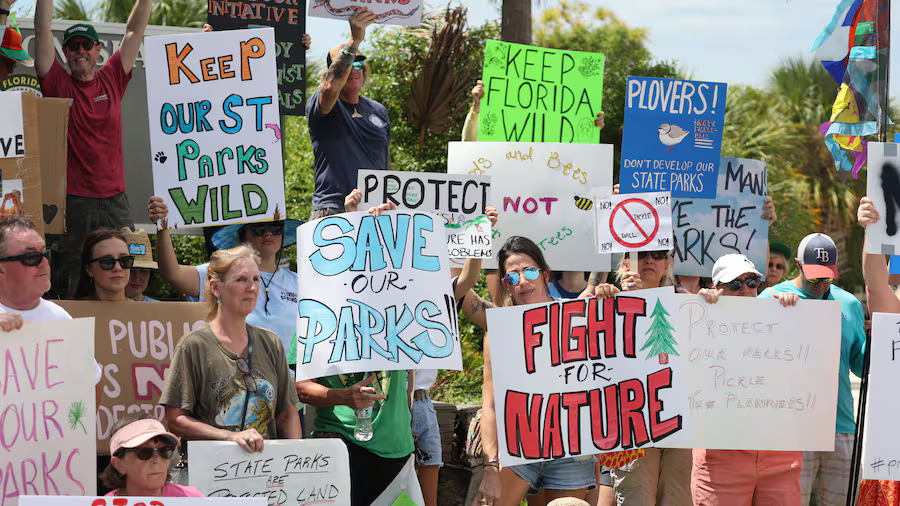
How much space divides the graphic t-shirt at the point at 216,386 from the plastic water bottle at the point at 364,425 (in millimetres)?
549

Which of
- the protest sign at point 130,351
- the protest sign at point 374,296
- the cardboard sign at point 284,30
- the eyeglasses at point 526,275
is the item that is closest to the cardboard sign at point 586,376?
the eyeglasses at point 526,275

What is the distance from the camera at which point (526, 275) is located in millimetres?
5898

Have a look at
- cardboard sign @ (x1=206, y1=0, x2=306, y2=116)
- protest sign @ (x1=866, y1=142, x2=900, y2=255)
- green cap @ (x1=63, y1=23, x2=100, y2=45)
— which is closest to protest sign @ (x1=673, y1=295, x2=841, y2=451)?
protest sign @ (x1=866, y1=142, x2=900, y2=255)

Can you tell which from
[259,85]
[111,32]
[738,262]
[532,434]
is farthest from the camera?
[111,32]

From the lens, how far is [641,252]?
682 cm

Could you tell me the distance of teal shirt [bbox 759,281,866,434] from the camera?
642 cm

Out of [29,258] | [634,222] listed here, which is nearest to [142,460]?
[29,258]

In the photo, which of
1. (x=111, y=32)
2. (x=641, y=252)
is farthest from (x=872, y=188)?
(x=111, y=32)

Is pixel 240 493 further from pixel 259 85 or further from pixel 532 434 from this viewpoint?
pixel 259 85

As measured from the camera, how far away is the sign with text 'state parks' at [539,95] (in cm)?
797

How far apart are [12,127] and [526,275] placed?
276 centimetres

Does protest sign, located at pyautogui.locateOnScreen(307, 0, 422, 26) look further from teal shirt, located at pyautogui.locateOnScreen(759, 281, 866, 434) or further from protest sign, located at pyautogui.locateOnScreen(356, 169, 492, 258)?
teal shirt, located at pyautogui.locateOnScreen(759, 281, 866, 434)

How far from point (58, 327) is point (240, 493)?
1.07 metres

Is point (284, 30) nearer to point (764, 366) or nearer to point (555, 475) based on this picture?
point (555, 475)
